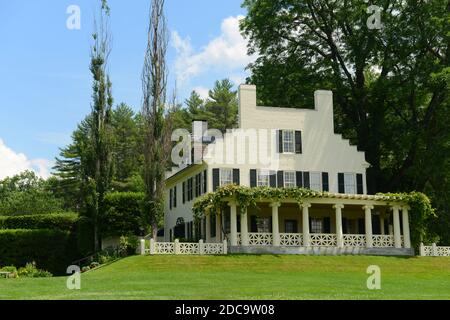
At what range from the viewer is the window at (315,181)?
4231 cm

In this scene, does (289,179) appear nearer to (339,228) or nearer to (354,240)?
(339,228)

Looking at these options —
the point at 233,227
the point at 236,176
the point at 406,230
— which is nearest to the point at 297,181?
the point at 236,176

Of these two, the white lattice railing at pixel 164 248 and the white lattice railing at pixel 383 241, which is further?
the white lattice railing at pixel 383 241

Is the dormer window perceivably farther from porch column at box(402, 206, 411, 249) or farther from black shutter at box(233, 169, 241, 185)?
porch column at box(402, 206, 411, 249)

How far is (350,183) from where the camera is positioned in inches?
1697

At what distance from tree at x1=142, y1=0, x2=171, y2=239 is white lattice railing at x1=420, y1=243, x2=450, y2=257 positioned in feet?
50.7

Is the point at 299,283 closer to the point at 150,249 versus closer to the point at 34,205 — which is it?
the point at 150,249

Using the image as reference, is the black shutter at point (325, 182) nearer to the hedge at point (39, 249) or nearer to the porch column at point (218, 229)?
the porch column at point (218, 229)

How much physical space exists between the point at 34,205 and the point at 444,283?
170ft

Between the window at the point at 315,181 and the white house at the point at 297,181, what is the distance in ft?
0.21

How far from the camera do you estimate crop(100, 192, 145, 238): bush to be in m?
43.6

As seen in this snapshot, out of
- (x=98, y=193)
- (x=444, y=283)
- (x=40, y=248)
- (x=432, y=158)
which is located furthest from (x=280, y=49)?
(x=444, y=283)

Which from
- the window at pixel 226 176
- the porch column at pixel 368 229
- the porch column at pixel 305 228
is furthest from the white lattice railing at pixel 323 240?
the window at pixel 226 176

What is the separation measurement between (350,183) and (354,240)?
5.41 m
